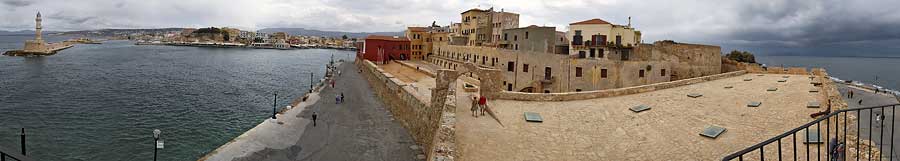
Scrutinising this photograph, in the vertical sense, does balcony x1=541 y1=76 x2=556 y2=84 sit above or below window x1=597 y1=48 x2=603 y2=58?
below

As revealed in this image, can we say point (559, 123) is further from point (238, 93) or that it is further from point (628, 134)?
point (238, 93)

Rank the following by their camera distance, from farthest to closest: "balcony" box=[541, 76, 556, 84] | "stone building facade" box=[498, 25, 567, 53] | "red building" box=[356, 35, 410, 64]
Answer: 1. "red building" box=[356, 35, 410, 64]
2. "stone building facade" box=[498, 25, 567, 53]
3. "balcony" box=[541, 76, 556, 84]

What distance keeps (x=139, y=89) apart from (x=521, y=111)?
41.1 metres

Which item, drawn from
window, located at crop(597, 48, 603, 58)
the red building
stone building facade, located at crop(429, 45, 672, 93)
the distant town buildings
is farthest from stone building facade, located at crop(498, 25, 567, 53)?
the red building

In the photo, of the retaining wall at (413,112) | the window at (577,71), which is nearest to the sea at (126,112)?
the retaining wall at (413,112)

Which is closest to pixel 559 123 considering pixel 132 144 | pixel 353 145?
pixel 353 145

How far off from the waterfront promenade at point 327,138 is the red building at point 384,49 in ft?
128

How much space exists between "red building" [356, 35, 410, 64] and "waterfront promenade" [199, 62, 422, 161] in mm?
38903

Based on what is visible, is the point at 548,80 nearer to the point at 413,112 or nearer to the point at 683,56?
the point at 683,56

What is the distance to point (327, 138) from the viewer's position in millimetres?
23969

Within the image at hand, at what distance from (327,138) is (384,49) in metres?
50.6

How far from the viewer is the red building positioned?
72938 millimetres

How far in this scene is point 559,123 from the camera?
15.2 meters

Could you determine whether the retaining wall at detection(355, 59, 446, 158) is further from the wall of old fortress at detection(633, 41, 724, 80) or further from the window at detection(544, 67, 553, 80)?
the wall of old fortress at detection(633, 41, 724, 80)
